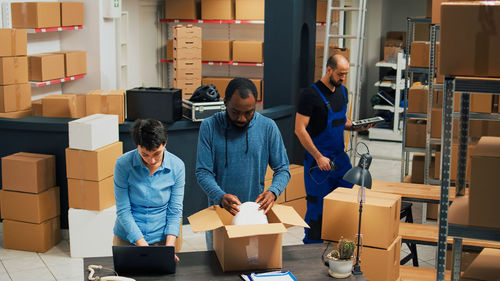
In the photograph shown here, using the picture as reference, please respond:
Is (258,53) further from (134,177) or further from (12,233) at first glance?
(134,177)

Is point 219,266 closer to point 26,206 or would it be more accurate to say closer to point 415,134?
point 26,206

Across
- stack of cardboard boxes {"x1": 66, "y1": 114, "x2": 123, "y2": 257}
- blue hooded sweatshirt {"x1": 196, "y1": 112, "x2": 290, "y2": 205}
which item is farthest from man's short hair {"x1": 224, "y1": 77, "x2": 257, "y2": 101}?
stack of cardboard boxes {"x1": 66, "y1": 114, "x2": 123, "y2": 257}

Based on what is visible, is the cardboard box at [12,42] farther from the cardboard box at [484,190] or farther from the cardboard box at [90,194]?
the cardboard box at [484,190]

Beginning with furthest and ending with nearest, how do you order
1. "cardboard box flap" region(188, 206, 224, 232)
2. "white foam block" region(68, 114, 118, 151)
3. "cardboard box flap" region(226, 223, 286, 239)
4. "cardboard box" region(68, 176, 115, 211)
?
"cardboard box" region(68, 176, 115, 211)
"white foam block" region(68, 114, 118, 151)
"cardboard box flap" region(188, 206, 224, 232)
"cardboard box flap" region(226, 223, 286, 239)

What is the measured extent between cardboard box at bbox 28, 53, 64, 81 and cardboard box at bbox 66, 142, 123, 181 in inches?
71.9

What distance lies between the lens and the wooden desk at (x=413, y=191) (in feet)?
14.7

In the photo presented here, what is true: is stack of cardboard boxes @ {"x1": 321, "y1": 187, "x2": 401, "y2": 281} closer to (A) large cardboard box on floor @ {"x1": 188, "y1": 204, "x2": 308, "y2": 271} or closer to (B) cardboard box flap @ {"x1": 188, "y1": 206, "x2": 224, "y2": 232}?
(A) large cardboard box on floor @ {"x1": 188, "y1": 204, "x2": 308, "y2": 271}

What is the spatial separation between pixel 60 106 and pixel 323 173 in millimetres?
2603

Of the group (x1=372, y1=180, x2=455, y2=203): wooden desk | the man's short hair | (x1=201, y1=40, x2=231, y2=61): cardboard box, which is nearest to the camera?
the man's short hair

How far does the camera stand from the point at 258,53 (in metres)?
9.55

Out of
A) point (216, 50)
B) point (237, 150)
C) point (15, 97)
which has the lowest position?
point (237, 150)

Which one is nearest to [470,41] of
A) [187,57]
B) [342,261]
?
[342,261]

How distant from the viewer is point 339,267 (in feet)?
9.52

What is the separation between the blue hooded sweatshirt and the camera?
336 centimetres
